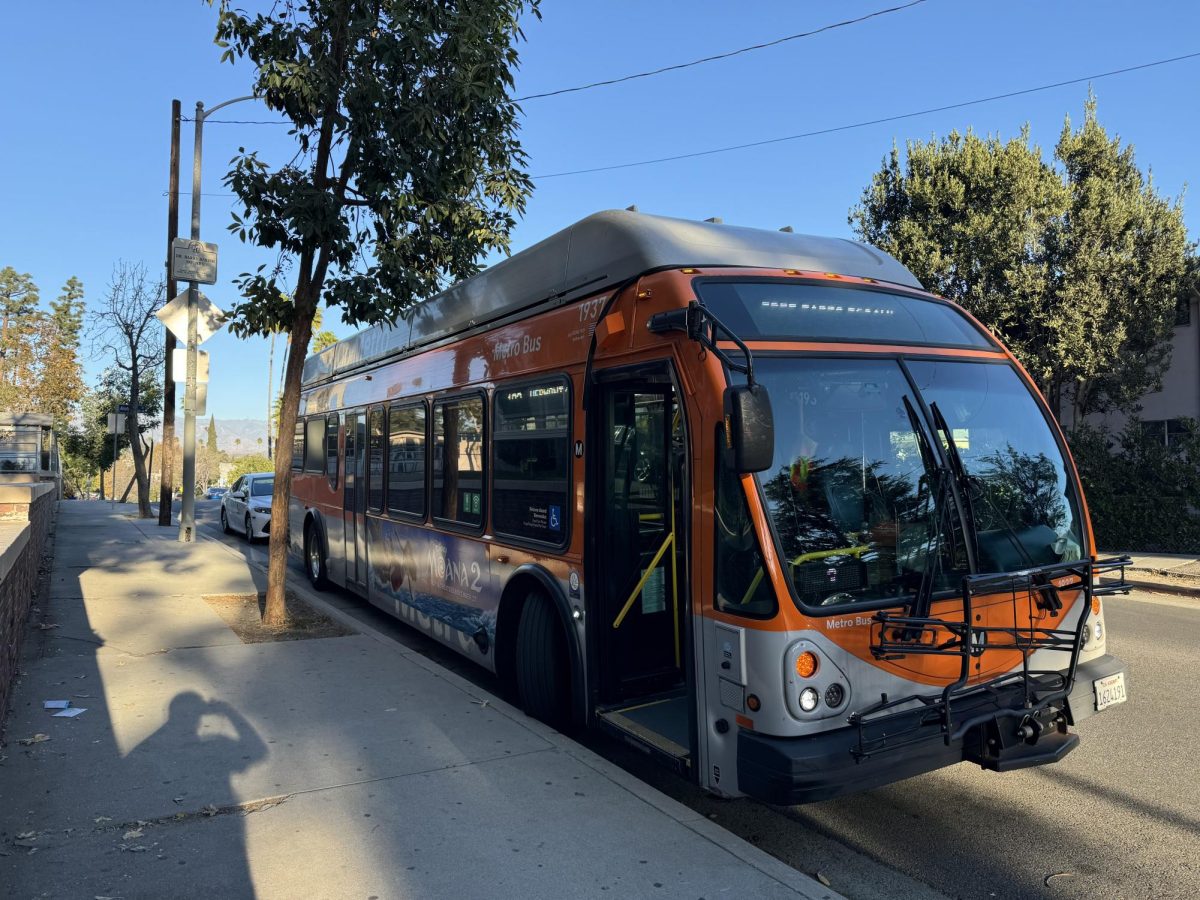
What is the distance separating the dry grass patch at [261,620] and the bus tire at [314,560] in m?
0.73

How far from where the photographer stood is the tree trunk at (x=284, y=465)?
874cm

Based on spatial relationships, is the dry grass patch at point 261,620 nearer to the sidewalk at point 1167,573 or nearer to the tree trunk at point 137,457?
the sidewalk at point 1167,573

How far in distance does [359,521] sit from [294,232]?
123 inches

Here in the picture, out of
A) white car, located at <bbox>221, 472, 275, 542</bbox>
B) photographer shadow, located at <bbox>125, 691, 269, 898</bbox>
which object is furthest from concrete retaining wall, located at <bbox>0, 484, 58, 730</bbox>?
white car, located at <bbox>221, 472, 275, 542</bbox>

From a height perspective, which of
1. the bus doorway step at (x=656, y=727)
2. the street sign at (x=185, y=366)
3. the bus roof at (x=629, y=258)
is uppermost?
the street sign at (x=185, y=366)

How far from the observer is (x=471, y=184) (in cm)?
886

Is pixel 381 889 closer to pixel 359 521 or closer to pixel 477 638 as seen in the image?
pixel 477 638

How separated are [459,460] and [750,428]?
385 cm

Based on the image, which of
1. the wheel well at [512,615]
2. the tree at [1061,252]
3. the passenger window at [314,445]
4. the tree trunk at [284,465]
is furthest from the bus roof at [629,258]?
the tree at [1061,252]

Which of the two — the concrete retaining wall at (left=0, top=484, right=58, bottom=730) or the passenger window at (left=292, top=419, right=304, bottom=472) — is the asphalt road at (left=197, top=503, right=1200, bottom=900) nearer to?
the concrete retaining wall at (left=0, top=484, right=58, bottom=730)

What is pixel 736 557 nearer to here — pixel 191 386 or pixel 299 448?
pixel 299 448

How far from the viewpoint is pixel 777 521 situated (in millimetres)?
3787

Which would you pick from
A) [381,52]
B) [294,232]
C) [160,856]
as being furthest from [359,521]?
[160,856]

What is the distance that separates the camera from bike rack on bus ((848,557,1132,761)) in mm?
3750
